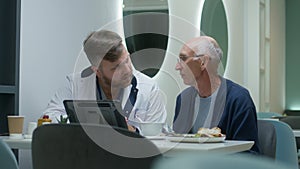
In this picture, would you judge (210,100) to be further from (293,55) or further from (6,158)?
(293,55)

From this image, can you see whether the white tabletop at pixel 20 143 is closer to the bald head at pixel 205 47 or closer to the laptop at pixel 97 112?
the laptop at pixel 97 112

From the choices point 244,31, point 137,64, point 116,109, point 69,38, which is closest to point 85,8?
point 69,38

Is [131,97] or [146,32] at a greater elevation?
[146,32]

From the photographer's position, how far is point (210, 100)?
7.66ft

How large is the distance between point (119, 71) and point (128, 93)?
0.40 ft

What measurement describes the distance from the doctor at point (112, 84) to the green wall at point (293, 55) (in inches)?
221

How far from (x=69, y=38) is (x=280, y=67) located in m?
5.00

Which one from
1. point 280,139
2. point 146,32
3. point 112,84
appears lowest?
point 280,139

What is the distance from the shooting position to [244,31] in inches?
237

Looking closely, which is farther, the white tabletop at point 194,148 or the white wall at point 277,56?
the white wall at point 277,56

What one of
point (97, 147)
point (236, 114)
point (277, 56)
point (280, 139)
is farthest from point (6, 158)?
point (277, 56)

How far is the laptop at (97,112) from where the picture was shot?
178cm

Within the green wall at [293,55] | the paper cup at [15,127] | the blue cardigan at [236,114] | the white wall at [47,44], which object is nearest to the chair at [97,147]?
the paper cup at [15,127]

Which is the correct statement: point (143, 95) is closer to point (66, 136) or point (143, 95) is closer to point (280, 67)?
point (66, 136)
